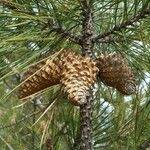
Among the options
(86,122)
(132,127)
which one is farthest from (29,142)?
(86,122)

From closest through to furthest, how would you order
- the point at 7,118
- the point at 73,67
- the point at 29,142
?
1. the point at 73,67
2. the point at 29,142
3. the point at 7,118

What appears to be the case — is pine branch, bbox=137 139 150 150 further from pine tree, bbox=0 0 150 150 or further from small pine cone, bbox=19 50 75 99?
small pine cone, bbox=19 50 75 99

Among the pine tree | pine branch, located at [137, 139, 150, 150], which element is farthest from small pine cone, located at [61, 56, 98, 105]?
pine branch, located at [137, 139, 150, 150]

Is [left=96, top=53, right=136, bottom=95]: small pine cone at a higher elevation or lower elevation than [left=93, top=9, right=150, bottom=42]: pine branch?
lower

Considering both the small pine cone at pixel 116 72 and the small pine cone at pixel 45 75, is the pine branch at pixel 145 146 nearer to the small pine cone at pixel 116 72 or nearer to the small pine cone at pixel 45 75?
the small pine cone at pixel 116 72

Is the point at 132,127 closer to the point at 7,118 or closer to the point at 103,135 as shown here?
the point at 103,135

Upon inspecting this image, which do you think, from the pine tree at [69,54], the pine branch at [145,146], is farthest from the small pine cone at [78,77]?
the pine branch at [145,146]
